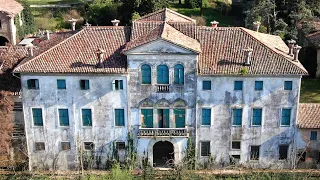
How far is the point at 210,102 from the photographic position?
1708 inches

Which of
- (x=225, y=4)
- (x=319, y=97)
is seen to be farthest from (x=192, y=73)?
(x=225, y=4)

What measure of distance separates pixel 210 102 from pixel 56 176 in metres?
14.6

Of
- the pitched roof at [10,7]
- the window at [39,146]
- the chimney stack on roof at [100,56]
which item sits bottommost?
the window at [39,146]

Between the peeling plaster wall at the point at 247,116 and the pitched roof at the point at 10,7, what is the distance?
38.7 meters

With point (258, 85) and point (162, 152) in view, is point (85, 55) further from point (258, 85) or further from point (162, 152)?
point (258, 85)

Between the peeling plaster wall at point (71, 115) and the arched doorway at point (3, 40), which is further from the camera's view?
the arched doorway at point (3, 40)

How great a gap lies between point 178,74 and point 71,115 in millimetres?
9742

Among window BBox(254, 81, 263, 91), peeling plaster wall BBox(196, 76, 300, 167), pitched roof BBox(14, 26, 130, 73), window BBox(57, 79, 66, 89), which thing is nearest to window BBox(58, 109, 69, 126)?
window BBox(57, 79, 66, 89)

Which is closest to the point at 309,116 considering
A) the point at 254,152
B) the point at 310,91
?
the point at 254,152

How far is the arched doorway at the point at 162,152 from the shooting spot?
4588 cm

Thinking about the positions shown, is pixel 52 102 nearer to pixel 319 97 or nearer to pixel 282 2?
pixel 319 97

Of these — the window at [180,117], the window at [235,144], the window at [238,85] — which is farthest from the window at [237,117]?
the window at [180,117]

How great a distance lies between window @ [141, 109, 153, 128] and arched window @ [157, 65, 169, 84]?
278 centimetres

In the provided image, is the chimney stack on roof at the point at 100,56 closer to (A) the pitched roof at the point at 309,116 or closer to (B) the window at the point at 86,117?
(B) the window at the point at 86,117
